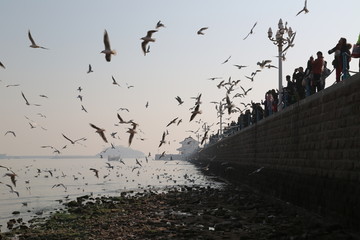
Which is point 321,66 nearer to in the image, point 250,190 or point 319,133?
point 319,133

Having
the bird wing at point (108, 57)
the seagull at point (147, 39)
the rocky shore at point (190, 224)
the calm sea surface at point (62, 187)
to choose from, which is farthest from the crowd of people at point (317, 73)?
the calm sea surface at point (62, 187)

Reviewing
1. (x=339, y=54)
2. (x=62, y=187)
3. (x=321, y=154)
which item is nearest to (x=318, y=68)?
(x=339, y=54)

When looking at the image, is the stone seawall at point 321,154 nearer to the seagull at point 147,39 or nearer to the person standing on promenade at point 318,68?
the person standing on promenade at point 318,68

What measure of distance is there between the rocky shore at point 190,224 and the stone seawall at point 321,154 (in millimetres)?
498

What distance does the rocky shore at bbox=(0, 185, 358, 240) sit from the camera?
11.0 metres

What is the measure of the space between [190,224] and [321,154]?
4649mm

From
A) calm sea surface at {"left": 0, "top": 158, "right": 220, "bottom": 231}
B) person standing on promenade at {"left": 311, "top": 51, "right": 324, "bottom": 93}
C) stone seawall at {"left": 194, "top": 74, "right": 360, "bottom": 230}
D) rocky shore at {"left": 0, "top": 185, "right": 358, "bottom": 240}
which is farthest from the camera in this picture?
calm sea surface at {"left": 0, "top": 158, "right": 220, "bottom": 231}

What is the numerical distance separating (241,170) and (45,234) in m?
20.0

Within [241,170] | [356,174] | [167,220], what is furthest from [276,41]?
[356,174]

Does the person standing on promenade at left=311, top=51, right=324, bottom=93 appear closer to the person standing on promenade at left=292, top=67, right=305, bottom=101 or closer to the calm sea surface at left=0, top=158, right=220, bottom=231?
the person standing on promenade at left=292, top=67, right=305, bottom=101

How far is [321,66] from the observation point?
632 inches

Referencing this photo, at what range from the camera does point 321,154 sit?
42.5 feet

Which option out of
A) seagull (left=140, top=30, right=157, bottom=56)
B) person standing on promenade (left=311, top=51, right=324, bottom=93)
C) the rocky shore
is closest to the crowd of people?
person standing on promenade (left=311, top=51, right=324, bottom=93)

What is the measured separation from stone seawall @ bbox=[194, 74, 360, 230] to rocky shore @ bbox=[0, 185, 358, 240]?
0.50 metres
